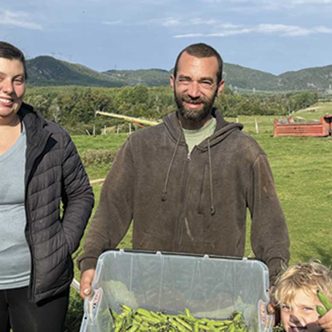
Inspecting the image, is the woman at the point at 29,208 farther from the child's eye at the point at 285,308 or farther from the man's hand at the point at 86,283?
the child's eye at the point at 285,308

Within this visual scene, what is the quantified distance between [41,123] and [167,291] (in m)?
1.20

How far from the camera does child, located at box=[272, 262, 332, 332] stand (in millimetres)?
2572

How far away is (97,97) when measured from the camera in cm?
8244

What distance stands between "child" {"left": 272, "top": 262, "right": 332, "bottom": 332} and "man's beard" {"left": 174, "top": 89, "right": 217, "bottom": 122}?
37.5 inches

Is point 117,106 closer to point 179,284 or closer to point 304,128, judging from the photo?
point 304,128

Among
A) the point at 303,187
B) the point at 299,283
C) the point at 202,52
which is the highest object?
the point at 202,52

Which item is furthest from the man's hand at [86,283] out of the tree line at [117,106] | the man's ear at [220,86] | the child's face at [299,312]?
the tree line at [117,106]

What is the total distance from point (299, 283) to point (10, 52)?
1972 mm

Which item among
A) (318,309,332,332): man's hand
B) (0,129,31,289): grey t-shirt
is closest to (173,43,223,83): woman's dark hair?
(0,129,31,289): grey t-shirt

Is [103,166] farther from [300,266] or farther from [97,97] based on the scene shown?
[97,97]

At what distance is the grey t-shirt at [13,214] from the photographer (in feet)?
9.50

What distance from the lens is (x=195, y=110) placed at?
284cm

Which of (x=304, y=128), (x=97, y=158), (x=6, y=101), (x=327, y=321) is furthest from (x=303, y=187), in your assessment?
(x=304, y=128)

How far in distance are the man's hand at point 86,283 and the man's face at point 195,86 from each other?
995 mm
